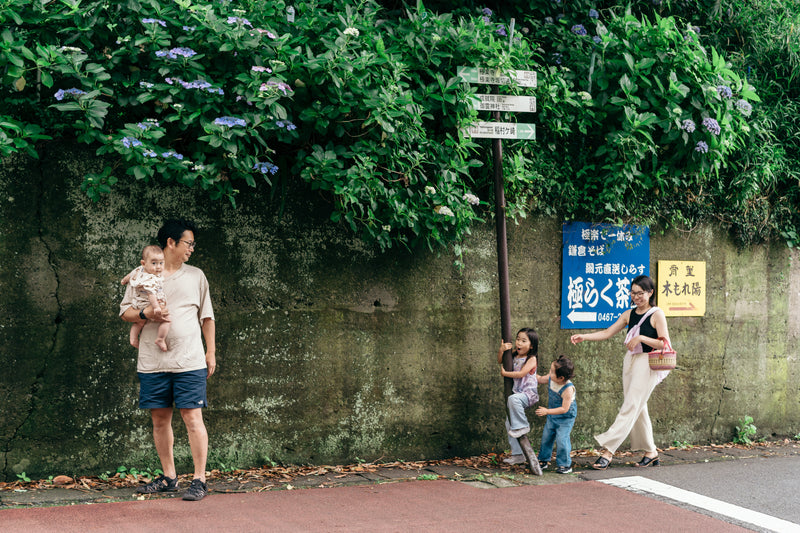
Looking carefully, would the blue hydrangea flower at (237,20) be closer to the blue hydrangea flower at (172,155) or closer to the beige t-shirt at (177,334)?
the blue hydrangea flower at (172,155)

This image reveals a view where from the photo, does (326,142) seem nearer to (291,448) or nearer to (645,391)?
(291,448)

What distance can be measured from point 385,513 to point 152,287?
89.3 inches

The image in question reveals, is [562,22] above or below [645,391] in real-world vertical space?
above

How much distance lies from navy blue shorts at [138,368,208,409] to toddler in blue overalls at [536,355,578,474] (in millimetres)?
2892

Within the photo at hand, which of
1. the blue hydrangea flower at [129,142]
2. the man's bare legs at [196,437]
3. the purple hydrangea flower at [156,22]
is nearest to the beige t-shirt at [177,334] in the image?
the man's bare legs at [196,437]

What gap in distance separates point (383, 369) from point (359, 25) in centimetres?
295

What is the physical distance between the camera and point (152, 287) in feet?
16.6

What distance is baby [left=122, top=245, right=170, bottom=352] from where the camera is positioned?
5043mm

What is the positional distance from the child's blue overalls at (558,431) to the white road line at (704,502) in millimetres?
397

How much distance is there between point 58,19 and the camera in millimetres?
5242

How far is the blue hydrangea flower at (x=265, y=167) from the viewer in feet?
18.4

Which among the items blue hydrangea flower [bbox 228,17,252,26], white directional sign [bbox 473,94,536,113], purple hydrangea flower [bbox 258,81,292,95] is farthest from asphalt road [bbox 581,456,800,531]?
blue hydrangea flower [bbox 228,17,252,26]

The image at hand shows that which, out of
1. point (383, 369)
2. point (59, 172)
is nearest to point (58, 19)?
point (59, 172)

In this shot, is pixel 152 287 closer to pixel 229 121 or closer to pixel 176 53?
pixel 229 121
